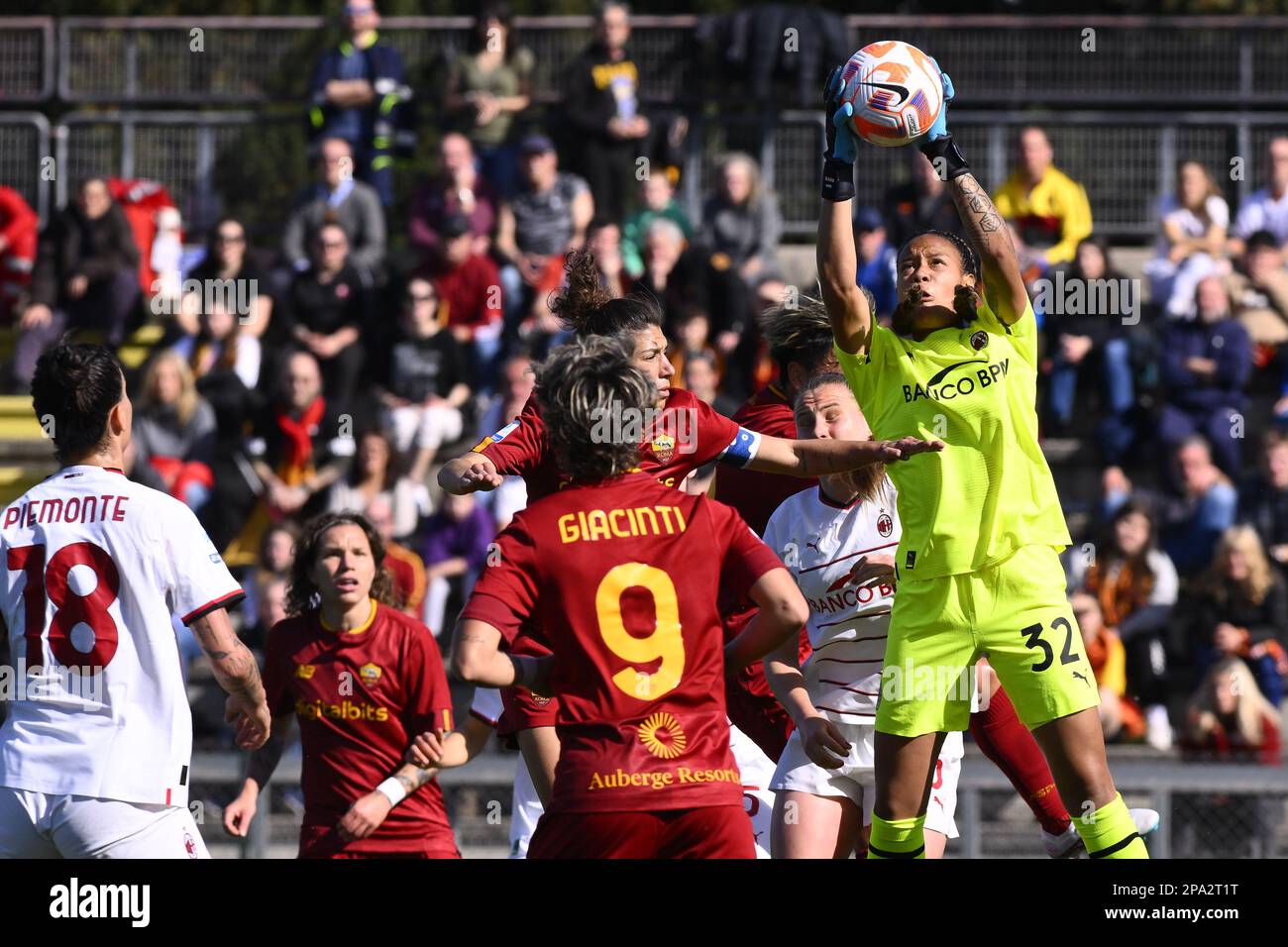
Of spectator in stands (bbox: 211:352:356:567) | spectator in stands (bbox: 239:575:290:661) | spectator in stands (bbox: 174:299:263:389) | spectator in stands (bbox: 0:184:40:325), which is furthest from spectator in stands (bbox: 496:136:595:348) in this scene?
spectator in stands (bbox: 0:184:40:325)

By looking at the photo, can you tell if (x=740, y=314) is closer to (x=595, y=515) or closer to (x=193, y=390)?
(x=193, y=390)

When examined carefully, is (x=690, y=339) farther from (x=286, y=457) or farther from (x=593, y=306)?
(x=593, y=306)

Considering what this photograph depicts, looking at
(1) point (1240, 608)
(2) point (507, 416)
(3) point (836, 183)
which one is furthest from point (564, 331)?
(3) point (836, 183)

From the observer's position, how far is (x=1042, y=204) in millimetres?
12820

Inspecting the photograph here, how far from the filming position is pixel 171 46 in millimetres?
15336

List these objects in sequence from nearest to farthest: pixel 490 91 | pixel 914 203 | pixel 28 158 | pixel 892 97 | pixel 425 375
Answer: pixel 892 97 < pixel 425 375 < pixel 914 203 < pixel 490 91 < pixel 28 158

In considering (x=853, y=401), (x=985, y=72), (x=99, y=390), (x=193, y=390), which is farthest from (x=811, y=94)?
(x=99, y=390)

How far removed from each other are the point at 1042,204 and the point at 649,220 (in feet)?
8.49

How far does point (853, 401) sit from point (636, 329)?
0.96 metres

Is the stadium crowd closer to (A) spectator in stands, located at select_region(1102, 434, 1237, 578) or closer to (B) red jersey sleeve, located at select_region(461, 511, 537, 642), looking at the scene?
(A) spectator in stands, located at select_region(1102, 434, 1237, 578)

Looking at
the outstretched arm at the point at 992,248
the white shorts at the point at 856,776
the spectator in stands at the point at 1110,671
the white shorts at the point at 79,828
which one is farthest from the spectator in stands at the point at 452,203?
the white shorts at the point at 79,828

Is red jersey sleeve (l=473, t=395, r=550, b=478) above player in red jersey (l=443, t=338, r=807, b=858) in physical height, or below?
above

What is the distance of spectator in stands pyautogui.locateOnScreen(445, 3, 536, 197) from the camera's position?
13945 millimetres

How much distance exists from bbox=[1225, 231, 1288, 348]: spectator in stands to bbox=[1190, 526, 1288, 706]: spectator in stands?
2.04 meters
